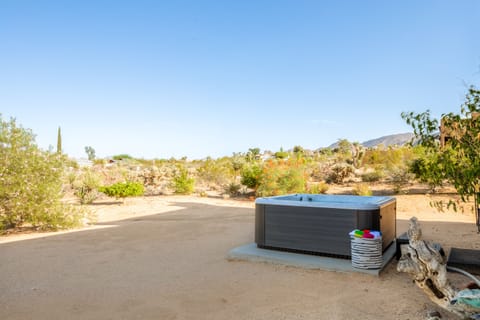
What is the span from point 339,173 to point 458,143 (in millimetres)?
12332

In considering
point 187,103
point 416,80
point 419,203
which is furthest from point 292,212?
point 187,103

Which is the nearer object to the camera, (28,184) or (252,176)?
(28,184)

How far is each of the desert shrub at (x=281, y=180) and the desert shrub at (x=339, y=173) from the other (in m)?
4.36

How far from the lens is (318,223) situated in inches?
173

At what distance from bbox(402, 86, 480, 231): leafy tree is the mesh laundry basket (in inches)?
45.1

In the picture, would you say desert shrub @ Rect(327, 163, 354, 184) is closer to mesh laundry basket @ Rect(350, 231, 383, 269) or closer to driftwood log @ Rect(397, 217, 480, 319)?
mesh laundry basket @ Rect(350, 231, 383, 269)

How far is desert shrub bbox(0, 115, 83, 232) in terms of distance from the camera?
6.52 m

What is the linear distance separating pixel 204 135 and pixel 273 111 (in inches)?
205

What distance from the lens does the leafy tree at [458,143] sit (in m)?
2.68

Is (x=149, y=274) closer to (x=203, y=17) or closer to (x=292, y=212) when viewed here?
(x=292, y=212)

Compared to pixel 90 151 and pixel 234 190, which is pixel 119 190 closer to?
pixel 234 190

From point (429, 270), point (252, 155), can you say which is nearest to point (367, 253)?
point (429, 270)

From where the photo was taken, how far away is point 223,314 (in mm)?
2822

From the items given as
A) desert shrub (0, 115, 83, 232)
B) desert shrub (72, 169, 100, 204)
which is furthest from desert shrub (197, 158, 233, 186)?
desert shrub (0, 115, 83, 232)
